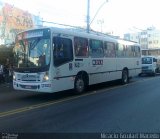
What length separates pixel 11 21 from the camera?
37312 millimetres

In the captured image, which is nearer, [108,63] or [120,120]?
[120,120]

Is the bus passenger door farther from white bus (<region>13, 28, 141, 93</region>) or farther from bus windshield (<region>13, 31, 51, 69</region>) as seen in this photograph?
bus windshield (<region>13, 31, 51, 69</region>)

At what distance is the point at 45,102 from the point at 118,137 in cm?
679

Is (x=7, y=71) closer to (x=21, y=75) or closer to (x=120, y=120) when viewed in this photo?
(x=21, y=75)

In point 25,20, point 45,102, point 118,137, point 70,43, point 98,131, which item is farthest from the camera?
point 25,20

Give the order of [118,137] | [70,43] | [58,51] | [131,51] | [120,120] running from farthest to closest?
[131,51] → [70,43] → [58,51] → [120,120] → [118,137]

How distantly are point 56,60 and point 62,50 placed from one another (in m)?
0.78

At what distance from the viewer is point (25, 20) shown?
3969 cm

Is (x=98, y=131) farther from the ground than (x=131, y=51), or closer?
closer

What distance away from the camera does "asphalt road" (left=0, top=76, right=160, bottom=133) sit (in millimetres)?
9083

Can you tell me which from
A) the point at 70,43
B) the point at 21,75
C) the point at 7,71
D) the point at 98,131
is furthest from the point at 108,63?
the point at 98,131

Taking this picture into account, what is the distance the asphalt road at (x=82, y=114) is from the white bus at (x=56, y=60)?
A: 2.56ft

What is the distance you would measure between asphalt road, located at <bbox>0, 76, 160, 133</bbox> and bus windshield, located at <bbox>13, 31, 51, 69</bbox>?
151 centimetres

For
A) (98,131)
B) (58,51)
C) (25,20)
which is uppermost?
(25,20)
